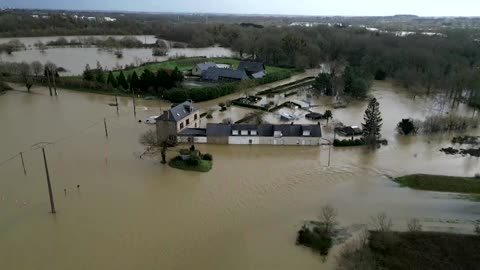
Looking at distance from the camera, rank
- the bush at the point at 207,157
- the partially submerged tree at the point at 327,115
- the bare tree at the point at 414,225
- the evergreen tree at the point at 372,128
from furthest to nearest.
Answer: the partially submerged tree at the point at 327,115
the evergreen tree at the point at 372,128
the bush at the point at 207,157
the bare tree at the point at 414,225

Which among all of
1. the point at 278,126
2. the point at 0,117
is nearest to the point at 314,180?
the point at 278,126

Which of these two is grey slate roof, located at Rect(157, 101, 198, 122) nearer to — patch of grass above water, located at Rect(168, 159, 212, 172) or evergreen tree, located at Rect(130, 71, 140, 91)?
patch of grass above water, located at Rect(168, 159, 212, 172)

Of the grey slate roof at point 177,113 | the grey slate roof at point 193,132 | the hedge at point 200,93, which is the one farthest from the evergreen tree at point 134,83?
the grey slate roof at point 193,132

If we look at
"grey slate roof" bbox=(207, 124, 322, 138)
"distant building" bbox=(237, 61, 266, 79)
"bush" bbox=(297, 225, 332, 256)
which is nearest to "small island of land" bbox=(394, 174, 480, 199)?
"grey slate roof" bbox=(207, 124, 322, 138)

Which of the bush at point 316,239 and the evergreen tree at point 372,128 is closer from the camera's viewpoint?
the bush at point 316,239

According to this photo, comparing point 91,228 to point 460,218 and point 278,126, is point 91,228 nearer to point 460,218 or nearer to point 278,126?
point 278,126

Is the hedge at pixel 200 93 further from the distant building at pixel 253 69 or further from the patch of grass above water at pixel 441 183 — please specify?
the patch of grass above water at pixel 441 183

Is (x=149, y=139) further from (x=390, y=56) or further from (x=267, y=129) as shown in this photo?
(x=390, y=56)
